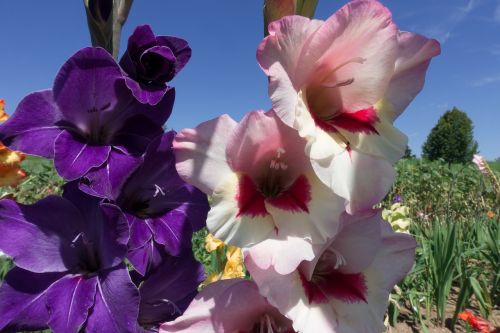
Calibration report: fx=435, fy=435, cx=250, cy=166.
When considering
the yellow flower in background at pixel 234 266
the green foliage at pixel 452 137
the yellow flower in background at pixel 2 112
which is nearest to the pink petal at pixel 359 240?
the yellow flower in background at pixel 234 266

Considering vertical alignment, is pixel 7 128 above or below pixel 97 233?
above

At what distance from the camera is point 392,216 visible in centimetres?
243

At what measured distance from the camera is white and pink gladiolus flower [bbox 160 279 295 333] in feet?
2.48

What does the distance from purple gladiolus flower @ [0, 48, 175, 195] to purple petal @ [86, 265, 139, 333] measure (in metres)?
0.20

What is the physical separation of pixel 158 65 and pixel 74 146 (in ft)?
→ 0.70

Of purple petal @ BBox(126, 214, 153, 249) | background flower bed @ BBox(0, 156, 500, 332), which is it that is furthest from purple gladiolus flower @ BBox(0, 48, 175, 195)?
background flower bed @ BBox(0, 156, 500, 332)

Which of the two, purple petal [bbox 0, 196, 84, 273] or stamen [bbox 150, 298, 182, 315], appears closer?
purple petal [bbox 0, 196, 84, 273]

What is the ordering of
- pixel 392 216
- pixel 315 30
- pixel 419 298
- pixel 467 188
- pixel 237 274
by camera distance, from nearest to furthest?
1. pixel 315 30
2. pixel 237 274
3. pixel 392 216
4. pixel 419 298
5. pixel 467 188

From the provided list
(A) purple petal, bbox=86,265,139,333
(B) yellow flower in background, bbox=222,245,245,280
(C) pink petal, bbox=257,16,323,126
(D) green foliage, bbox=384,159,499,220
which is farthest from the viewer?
(D) green foliage, bbox=384,159,499,220

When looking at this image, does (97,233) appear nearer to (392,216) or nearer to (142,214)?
(142,214)

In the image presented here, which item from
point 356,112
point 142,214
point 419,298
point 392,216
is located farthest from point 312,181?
point 419,298

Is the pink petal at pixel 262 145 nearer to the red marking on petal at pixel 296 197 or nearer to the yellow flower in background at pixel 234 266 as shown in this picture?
the red marking on petal at pixel 296 197

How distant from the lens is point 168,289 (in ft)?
3.03

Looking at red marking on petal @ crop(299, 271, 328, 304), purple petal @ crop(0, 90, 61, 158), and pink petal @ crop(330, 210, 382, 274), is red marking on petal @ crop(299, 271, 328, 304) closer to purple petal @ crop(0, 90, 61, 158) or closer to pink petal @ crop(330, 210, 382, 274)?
pink petal @ crop(330, 210, 382, 274)
